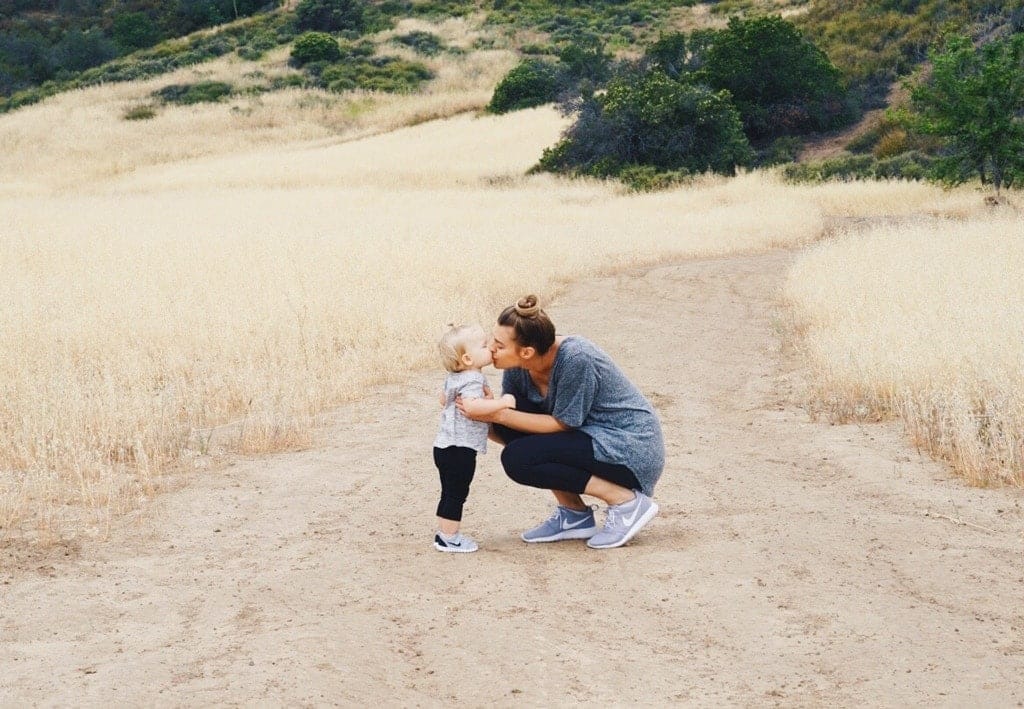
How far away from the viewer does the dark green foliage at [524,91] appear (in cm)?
4781

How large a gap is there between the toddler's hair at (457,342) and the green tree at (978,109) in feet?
62.9

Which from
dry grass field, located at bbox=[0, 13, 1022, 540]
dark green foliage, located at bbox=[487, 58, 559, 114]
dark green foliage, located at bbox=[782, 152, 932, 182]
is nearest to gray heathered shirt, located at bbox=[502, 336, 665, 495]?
dry grass field, located at bbox=[0, 13, 1022, 540]

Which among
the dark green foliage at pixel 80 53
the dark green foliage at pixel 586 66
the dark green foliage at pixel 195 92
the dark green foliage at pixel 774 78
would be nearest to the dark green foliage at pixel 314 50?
the dark green foliage at pixel 195 92

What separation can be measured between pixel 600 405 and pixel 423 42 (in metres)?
60.5

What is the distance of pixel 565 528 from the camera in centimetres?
647

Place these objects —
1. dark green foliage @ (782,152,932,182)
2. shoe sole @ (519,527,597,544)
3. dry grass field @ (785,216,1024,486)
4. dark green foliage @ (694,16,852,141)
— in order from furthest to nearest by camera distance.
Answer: dark green foliage @ (694,16,852,141)
dark green foliage @ (782,152,932,182)
dry grass field @ (785,216,1024,486)
shoe sole @ (519,527,597,544)

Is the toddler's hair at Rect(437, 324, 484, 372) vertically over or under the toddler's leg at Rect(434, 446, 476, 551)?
over

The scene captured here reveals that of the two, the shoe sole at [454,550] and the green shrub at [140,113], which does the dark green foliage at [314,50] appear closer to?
the green shrub at [140,113]

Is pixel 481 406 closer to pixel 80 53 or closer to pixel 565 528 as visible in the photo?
pixel 565 528

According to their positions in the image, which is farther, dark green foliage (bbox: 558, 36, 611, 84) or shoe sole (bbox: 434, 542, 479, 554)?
dark green foliage (bbox: 558, 36, 611, 84)

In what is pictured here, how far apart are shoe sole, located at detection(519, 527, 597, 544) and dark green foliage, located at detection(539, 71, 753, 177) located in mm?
24469

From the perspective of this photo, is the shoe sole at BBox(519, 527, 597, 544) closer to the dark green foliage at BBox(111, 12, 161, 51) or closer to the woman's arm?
the woman's arm

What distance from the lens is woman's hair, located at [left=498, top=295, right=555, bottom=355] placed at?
5762 mm

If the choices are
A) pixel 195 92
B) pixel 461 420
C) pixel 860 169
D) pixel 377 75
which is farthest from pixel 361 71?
pixel 461 420
